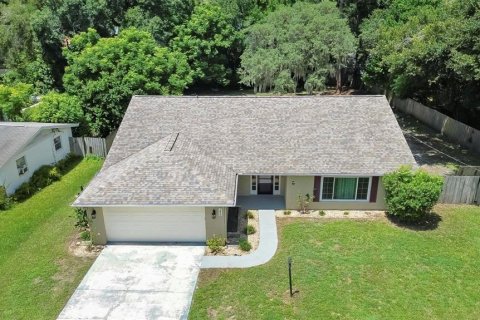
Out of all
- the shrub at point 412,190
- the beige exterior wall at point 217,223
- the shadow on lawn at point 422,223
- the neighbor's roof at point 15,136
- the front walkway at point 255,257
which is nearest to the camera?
the front walkway at point 255,257

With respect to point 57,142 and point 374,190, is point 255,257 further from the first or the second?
point 57,142

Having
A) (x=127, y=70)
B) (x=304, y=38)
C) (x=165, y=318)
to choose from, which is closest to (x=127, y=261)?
(x=165, y=318)

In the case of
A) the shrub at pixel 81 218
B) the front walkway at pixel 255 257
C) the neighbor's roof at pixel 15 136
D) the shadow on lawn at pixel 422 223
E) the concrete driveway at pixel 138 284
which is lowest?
the concrete driveway at pixel 138 284

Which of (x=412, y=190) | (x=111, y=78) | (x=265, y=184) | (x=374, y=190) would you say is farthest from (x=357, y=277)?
(x=111, y=78)

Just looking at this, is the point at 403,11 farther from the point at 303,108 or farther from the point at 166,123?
the point at 166,123

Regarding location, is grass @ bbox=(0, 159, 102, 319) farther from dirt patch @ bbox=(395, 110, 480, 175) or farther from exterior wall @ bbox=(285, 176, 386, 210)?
dirt patch @ bbox=(395, 110, 480, 175)

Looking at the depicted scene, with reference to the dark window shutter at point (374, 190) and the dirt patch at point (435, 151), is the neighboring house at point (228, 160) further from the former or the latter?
the dirt patch at point (435, 151)

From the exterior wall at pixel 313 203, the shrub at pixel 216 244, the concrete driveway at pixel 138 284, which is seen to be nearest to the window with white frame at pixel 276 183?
the exterior wall at pixel 313 203
